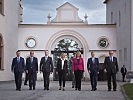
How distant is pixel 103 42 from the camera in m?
47.9

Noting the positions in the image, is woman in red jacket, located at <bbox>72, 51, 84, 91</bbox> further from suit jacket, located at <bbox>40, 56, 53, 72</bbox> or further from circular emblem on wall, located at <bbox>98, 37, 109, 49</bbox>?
circular emblem on wall, located at <bbox>98, 37, 109, 49</bbox>

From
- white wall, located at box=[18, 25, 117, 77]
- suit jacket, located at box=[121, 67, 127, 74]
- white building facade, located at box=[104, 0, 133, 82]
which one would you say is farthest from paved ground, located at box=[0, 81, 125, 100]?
white wall, located at box=[18, 25, 117, 77]

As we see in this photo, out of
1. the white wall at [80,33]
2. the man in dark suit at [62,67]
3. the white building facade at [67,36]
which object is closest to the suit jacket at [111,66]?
the man in dark suit at [62,67]

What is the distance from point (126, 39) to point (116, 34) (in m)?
4.29

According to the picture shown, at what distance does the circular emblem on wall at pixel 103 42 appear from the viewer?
4782cm

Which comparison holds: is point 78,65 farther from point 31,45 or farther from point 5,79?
point 31,45

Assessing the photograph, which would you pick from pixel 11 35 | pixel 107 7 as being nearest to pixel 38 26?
pixel 11 35

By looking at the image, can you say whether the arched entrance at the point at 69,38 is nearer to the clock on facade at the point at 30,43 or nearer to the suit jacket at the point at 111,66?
the clock on facade at the point at 30,43

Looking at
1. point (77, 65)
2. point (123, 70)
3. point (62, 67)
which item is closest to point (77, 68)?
point (77, 65)

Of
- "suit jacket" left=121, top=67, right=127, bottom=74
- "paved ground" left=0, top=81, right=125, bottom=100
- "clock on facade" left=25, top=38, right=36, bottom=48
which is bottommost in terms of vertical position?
"suit jacket" left=121, top=67, right=127, bottom=74

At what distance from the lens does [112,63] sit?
25281 millimetres

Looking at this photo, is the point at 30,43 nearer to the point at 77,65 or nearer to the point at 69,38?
the point at 69,38

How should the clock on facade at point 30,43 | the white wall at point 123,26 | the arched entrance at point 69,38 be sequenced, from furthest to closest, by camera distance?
1. the clock on facade at point 30,43
2. the arched entrance at point 69,38
3. the white wall at point 123,26

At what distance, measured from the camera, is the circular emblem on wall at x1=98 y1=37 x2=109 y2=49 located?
47819 millimetres
